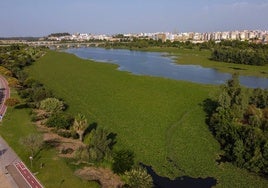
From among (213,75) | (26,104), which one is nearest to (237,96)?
(26,104)

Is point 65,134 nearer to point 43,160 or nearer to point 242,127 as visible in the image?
point 43,160

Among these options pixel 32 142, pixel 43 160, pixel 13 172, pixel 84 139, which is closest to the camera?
pixel 13 172

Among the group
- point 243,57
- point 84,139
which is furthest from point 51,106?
point 243,57

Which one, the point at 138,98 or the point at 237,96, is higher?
the point at 237,96

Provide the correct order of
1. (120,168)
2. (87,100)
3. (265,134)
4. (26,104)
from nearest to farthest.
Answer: (120,168) → (265,134) → (26,104) → (87,100)

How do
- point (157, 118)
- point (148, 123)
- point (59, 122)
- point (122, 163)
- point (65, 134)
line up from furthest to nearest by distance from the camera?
1. point (157, 118)
2. point (148, 123)
3. point (59, 122)
4. point (65, 134)
5. point (122, 163)

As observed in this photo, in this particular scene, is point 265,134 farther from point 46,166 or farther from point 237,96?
point 46,166

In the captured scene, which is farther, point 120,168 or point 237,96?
point 237,96
